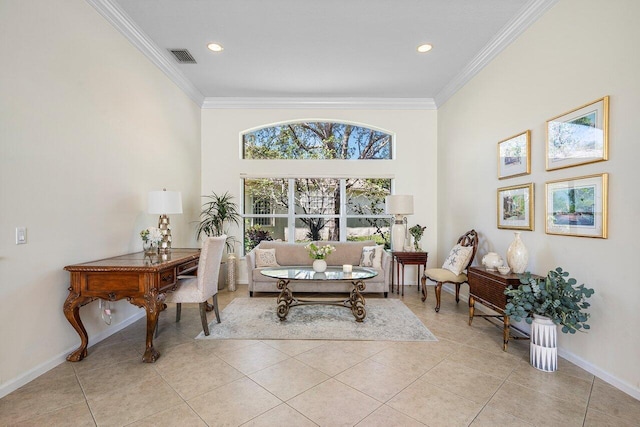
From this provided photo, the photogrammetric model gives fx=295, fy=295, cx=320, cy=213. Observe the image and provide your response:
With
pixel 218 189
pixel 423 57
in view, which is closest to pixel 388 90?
pixel 423 57

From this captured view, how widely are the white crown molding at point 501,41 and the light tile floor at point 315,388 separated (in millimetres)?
3154

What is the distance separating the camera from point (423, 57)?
12.4 feet

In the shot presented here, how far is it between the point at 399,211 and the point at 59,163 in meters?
4.08

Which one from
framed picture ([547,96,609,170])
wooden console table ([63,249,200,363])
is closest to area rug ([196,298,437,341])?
wooden console table ([63,249,200,363])

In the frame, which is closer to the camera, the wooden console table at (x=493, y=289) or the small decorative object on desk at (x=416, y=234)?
the wooden console table at (x=493, y=289)

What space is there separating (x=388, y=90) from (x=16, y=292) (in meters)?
4.94

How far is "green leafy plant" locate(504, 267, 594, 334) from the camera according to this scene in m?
2.20

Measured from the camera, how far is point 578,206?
2.41m

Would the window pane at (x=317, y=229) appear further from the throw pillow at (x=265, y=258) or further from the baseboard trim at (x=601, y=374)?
the baseboard trim at (x=601, y=374)

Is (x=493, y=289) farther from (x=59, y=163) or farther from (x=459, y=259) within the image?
(x=59, y=163)

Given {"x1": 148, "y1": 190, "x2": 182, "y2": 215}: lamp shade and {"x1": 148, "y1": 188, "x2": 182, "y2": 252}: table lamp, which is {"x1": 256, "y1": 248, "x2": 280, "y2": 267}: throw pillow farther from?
{"x1": 148, "y1": 190, "x2": 182, "y2": 215}: lamp shade

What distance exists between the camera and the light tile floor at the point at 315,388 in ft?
5.89

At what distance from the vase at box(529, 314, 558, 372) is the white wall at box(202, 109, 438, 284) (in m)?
2.89

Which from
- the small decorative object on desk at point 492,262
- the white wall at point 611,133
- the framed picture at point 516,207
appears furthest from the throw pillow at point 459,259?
the small decorative object on desk at point 492,262
